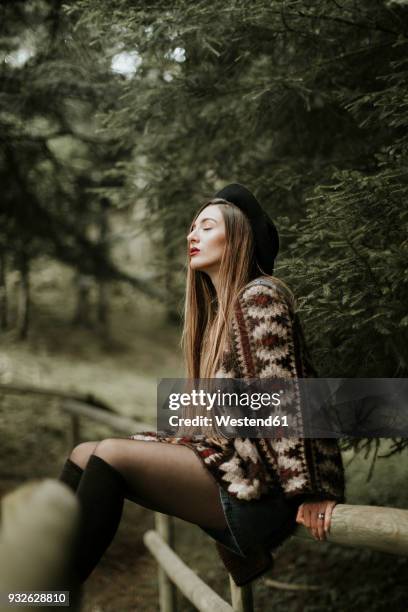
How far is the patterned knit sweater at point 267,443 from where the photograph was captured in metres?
1.78

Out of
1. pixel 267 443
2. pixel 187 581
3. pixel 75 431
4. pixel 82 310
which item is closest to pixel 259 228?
pixel 267 443

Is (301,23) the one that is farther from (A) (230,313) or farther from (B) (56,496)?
(B) (56,496)

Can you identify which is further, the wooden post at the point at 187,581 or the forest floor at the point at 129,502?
the forest floor at the point at 129,502

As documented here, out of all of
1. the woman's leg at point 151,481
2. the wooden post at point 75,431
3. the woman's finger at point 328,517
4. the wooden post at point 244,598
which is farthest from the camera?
the wooden post at point 75,431

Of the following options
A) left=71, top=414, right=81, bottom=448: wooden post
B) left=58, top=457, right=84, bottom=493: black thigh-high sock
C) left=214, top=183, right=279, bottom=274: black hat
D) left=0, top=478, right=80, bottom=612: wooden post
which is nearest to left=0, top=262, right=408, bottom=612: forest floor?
left=71, top=414, right=81, bottom=448: wooden post

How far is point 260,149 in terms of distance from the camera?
4102 millimetres

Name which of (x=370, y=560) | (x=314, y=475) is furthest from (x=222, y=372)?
(x=370, y=560)

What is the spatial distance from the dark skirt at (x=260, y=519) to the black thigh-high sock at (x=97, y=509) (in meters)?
0.35

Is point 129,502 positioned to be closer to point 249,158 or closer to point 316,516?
point 249,158

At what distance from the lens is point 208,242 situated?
2.36 meters

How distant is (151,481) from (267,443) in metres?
0.40

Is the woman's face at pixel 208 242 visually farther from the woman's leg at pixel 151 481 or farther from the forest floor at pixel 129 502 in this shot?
the forest floor at pixel 129 502

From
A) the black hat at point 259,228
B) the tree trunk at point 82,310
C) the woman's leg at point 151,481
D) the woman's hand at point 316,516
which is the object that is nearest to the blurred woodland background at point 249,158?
the black hat at point 259,228

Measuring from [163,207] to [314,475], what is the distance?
8.50 feet
